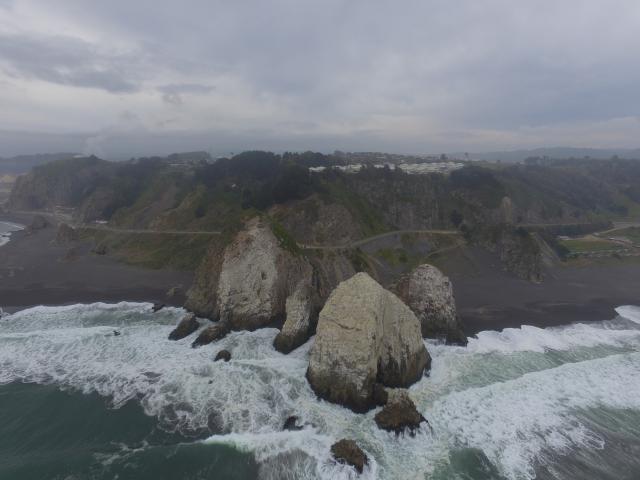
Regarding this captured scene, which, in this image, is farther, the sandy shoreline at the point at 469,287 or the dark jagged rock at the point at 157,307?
the sandy shoreline at the point at 469,287

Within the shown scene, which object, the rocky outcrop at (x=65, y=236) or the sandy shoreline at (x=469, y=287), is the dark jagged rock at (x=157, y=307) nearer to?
the sandy shoreline at (x=469, y=287)

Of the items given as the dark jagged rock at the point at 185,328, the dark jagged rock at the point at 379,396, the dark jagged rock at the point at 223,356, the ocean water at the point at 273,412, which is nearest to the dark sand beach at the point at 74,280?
the dark jagged rock at the point at 185,328

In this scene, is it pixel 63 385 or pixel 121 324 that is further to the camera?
pixel 121 324

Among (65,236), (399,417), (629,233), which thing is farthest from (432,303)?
(629,233)

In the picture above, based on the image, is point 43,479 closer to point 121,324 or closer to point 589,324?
point 121,324

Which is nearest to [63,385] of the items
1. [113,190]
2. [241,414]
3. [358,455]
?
[241,414]

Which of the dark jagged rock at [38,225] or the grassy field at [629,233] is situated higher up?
the grassy field at [629,233]

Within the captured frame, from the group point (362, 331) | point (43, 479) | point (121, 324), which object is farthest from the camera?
point (121, 324)
